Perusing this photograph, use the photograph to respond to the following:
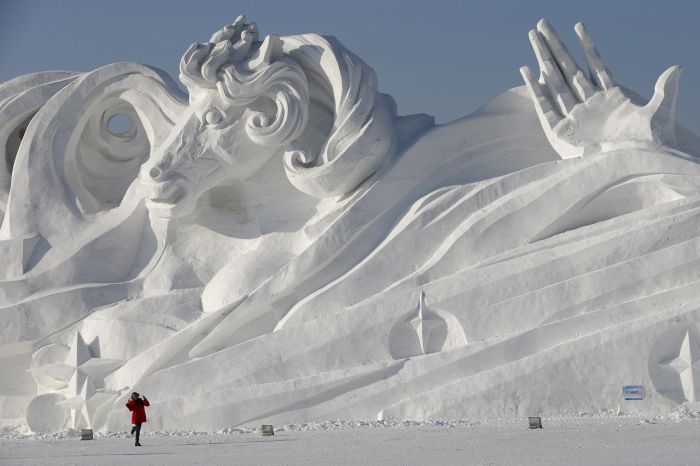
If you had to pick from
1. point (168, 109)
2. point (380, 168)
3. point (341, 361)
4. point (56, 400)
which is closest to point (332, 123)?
point (380, 168)

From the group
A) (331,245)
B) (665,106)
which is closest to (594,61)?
(665,106)

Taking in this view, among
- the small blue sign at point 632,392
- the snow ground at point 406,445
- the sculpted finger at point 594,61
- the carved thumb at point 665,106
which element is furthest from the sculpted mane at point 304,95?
the small blue sign at point 632,392

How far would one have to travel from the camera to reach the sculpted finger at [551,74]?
16984 mm

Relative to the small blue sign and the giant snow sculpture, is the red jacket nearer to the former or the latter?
the giant snow sculpture

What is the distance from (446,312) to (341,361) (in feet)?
3.99

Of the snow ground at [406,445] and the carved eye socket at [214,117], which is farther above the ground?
the carved eye socket at [214,117]

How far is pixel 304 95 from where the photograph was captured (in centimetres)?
1738

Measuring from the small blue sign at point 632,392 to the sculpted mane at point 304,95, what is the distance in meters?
3.91

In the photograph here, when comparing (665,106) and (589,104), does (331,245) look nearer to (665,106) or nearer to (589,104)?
(589,104)

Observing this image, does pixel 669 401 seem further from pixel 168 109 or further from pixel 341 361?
pixel 168 109

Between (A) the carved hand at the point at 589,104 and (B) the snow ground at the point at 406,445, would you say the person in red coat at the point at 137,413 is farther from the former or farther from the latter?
(A) the carved hand at the point at 589,104

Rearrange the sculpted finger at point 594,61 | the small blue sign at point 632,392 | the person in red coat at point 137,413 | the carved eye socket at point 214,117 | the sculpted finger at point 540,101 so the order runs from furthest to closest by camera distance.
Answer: the carved eye socket at point 214,117, the sculpted finger at point 594,61, the sculpted finger at point 540,101, the small blue sign at point 632,392, the person in red coat at point 137,413

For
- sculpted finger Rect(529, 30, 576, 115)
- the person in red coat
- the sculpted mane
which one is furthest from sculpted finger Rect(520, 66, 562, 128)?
the person in red coat

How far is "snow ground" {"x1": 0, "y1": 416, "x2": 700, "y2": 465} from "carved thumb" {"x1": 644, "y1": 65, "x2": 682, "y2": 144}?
3.61 meters
